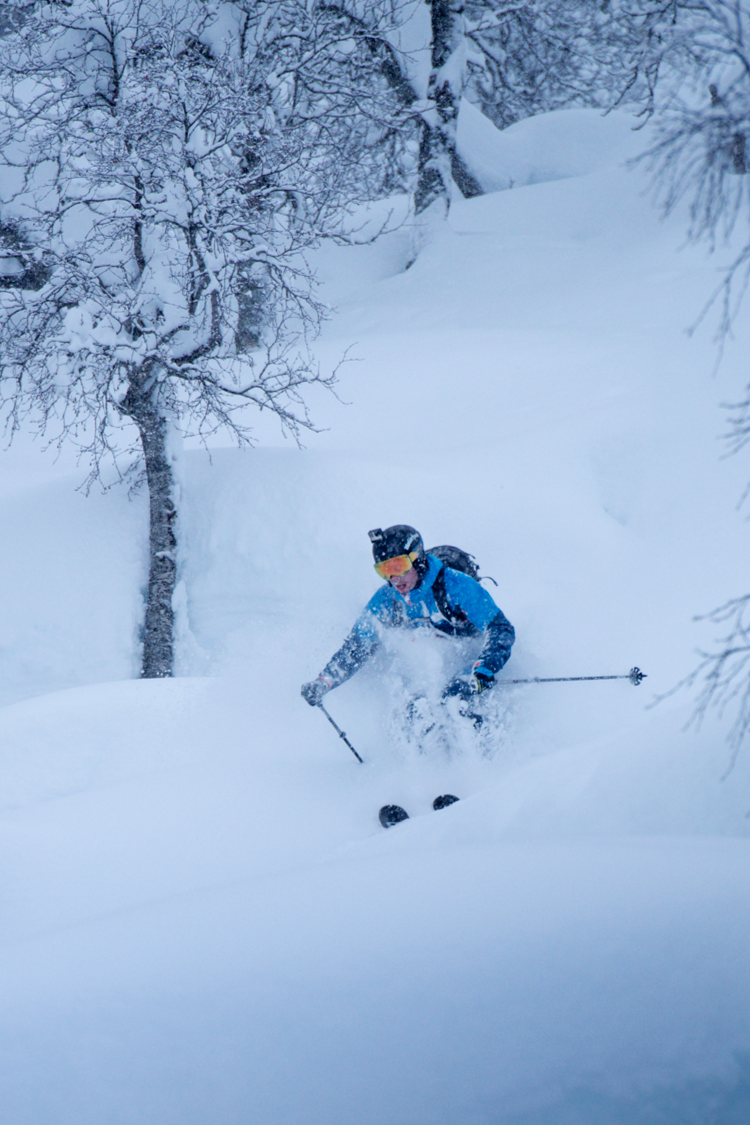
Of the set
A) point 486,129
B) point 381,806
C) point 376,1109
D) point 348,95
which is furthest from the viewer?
point 486,129

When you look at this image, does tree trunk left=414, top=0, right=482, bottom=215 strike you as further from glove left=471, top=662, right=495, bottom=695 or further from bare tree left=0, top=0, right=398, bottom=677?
glove left=471, top=662, right=495, bottom=695

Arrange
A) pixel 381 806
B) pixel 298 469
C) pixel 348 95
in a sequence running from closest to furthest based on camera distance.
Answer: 1. pixel 381 806
2. pixel 298 469
3. pixel 348 95

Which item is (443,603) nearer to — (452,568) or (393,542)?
(452,568)

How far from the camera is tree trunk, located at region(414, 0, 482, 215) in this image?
14.4m

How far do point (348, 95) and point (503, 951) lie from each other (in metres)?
13.1

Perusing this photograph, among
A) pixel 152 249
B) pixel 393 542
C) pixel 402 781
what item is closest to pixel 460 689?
pixel 402 781

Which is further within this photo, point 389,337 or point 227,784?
point 389,337

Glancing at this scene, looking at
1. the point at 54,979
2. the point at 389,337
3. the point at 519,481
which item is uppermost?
the point at 389,337

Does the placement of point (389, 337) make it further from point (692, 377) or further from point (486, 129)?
point (486, 129)

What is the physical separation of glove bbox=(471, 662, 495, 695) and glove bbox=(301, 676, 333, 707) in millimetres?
1032

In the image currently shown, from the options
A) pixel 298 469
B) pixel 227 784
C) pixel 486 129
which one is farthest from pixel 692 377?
pixel 486 129

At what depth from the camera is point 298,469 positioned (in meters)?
8.70

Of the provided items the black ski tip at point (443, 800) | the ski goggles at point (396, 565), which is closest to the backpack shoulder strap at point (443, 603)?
the ski goggles at point (396, 565)

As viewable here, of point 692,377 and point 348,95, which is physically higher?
point 348,95
